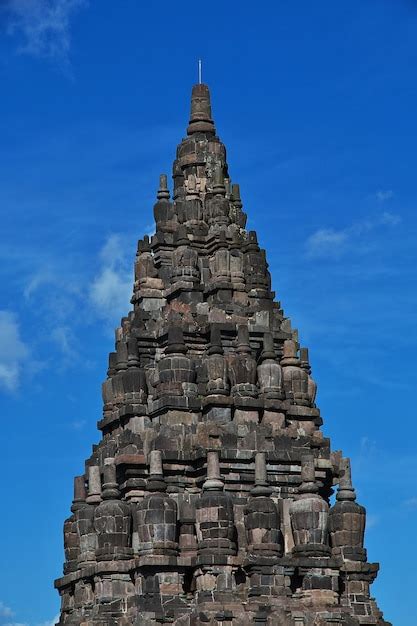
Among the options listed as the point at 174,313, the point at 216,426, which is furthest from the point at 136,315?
the point at 216,426

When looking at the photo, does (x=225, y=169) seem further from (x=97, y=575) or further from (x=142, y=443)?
(x=97, y=575)

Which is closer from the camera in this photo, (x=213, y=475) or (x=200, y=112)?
(x=213, y=475)

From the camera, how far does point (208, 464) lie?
207 ft

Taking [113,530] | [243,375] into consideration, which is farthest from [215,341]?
[113,530]

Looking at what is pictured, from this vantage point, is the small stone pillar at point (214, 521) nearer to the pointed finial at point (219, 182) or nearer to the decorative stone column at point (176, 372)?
the decorative stone column at point (176, 372)

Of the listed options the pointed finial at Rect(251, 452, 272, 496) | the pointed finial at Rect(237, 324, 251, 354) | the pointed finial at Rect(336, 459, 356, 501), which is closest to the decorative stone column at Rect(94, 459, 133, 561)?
the pointed finial at Rect(251, 452, 272, 496)

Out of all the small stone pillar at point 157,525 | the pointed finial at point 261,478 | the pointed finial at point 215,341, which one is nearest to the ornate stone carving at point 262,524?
the pointed finial at point 261,478

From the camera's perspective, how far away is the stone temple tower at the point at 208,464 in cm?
6203

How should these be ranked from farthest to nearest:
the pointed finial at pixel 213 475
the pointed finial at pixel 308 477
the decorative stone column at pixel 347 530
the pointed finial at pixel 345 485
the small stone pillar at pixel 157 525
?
the pointed finial at pixel 345 485 < the decorative stone column at pixel 347 530 < the pointed finial at pixel 308 477 < the pointed finial at pixel 213 475 < the small stone pillar at pixel 157 525

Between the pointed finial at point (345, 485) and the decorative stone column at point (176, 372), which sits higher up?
the decorative stone column at point (176, 372)

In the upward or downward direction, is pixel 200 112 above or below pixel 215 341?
above

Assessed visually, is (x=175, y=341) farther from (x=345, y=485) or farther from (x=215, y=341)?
(x=345, y=485)

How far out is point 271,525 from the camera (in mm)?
62656

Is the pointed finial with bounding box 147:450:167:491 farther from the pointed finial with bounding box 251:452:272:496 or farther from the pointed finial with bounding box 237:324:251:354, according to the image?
the pointed finial with bounding box 237:324:251:354
